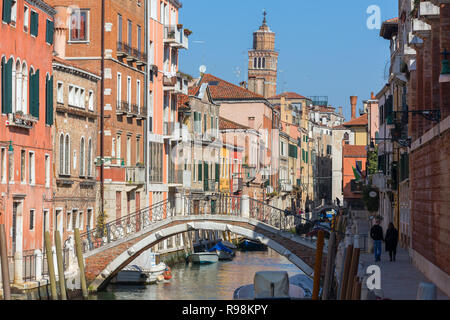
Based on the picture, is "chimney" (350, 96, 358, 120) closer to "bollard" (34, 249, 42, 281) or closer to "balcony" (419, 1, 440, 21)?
"bollard" (34, 249, 42, 281)

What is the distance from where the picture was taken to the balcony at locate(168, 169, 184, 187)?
40.7 metres

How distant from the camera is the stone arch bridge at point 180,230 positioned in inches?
1139

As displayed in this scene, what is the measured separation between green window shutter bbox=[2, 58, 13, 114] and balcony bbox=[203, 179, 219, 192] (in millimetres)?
22169

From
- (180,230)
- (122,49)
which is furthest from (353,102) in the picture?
(180,230)

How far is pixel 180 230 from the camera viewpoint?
30297 mm

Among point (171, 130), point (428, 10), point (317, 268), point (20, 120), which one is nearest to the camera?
point (428, 10)

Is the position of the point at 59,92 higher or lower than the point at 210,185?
higher

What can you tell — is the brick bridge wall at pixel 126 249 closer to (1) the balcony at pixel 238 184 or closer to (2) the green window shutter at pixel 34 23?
(2) the green window shutter at pixel 34 23

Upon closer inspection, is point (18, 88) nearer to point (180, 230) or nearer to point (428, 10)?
point (180, 230)

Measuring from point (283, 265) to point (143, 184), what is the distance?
313 inches

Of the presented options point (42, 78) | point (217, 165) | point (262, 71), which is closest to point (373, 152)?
point (217, 165)

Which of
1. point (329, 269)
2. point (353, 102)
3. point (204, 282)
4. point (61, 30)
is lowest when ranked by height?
point (204, 282)

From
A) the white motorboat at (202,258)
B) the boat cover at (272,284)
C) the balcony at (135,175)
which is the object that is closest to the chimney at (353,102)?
the white motorboat at (202,258)

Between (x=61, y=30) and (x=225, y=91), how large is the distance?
2735 cm
